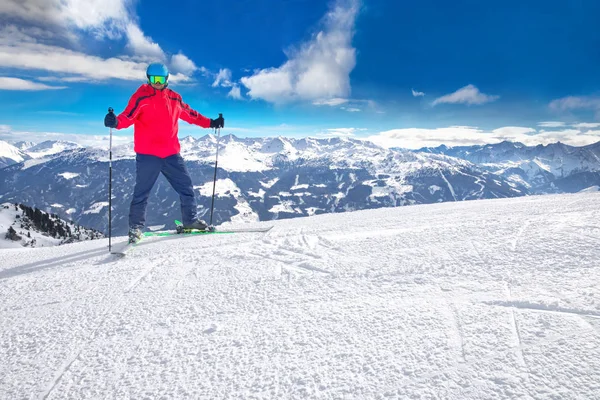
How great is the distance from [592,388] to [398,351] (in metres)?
0.93

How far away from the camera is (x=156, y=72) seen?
5996 millimetres

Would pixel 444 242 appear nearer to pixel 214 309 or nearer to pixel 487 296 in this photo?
pixel 487 296

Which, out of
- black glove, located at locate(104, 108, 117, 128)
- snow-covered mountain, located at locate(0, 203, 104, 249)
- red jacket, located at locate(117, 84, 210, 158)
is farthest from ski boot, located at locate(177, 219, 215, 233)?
Answer: snow-covered mountain, located at locate(0, 203, 104, 249)

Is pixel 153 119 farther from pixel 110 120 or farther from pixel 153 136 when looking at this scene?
pixel 110 120

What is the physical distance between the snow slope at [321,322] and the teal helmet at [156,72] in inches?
138

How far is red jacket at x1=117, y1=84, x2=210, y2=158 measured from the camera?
5883 millimetres

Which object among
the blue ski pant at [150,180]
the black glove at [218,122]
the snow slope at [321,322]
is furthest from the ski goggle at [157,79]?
the snow slope at [321,322]

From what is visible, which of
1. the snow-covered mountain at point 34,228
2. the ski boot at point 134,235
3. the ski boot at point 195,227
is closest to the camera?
the ski boot at point 134,235

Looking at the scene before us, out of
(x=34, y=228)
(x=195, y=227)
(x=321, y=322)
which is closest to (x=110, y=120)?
(x=195, y=227)

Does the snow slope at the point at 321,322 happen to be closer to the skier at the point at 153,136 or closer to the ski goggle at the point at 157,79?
the skier at the point at 153,136

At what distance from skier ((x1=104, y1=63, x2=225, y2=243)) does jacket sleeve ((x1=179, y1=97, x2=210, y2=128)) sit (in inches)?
5.5

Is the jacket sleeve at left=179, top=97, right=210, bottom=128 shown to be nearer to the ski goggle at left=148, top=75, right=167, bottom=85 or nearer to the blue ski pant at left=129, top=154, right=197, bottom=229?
the ski goggle at left=148, top=75, right=167, bottom=85

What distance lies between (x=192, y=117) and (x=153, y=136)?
3.73 ft

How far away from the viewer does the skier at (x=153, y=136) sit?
5.93m
